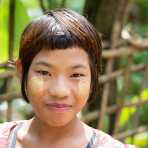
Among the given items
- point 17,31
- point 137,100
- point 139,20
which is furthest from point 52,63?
point 139,20

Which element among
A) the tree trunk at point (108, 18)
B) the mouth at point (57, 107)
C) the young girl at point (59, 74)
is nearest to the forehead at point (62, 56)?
the young girl at point (59, 74)

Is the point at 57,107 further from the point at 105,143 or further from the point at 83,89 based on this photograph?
the point at 105,143

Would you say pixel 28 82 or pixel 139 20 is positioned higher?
pixel 28 82

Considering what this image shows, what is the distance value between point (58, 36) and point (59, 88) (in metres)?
0.14

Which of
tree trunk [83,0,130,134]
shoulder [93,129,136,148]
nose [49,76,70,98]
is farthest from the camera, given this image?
tree trunk [83,0,130,134]

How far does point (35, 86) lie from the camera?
4.71 ft

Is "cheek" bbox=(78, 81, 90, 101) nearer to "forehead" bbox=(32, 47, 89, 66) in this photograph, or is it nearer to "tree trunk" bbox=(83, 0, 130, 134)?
"forehead" bbox=(32, 47, 89, 66)

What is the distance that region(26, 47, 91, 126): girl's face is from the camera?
55.4 inches

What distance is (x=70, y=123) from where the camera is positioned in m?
1.54

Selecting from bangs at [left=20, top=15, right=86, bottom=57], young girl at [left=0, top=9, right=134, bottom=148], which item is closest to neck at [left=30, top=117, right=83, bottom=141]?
young girl at [left=0, top=9, right=134, bottom=148]

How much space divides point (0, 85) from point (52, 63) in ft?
4.57

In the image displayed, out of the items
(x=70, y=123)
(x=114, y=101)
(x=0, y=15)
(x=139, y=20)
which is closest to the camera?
(x=70, y=123)

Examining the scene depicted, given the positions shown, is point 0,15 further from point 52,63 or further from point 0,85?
point 52,63

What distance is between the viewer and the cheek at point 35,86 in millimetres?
1426
